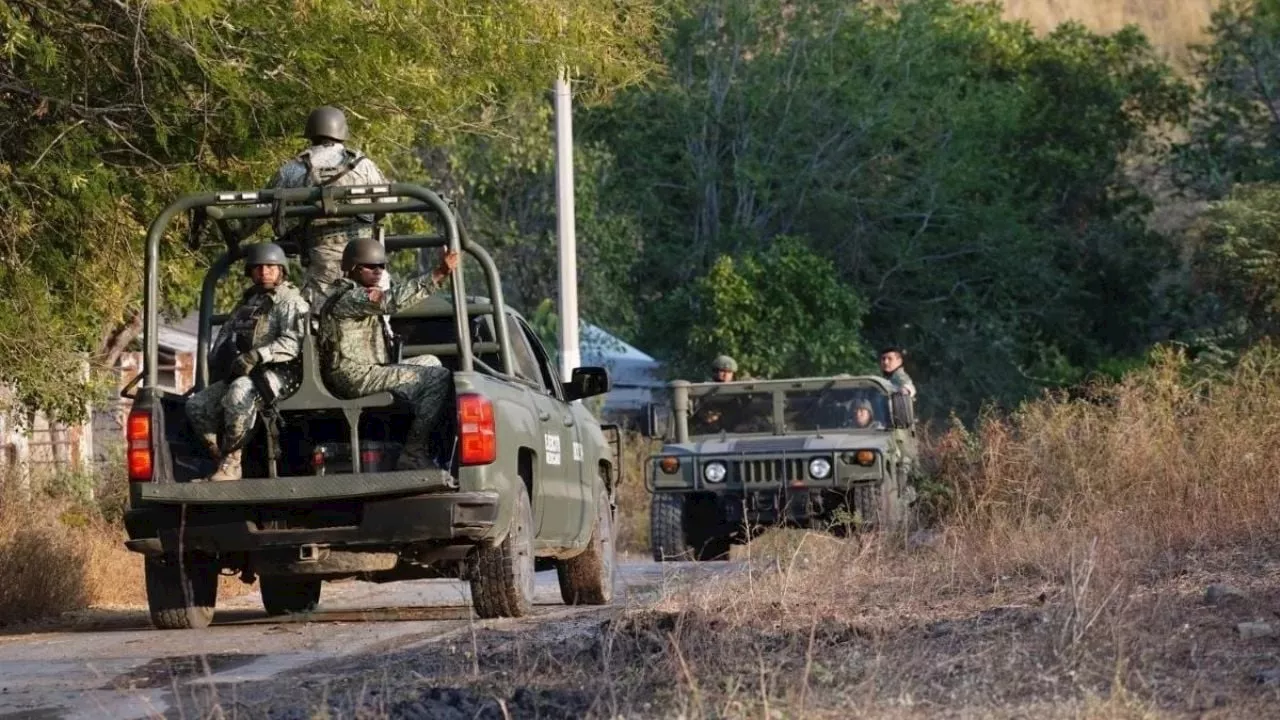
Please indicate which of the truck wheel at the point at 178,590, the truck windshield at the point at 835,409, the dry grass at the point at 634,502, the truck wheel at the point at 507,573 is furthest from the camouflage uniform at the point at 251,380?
the dry grass at the point at 634,502

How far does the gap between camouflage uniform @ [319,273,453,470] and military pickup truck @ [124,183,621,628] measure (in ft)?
0.32

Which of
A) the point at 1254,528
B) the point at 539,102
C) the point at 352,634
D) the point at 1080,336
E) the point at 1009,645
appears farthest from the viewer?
the point at 1080,336

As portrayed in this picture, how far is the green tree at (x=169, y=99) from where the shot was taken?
1253 centimetres

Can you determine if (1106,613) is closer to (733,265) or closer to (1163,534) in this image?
(1163,534)

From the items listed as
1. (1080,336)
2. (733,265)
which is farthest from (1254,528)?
(1080,336)

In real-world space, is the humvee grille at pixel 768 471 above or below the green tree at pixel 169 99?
below

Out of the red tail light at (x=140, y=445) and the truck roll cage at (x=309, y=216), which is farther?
the truck roll cage at (x=309, y=216)

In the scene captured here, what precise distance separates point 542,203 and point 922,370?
714 centimetres

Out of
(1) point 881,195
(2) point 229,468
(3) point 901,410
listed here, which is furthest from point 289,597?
(1) point 881,195

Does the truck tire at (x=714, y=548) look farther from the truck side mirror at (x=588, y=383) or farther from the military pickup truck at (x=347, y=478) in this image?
the military pickup truck at (x=347, y=478)

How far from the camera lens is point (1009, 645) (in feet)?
27.3

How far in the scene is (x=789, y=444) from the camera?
59.1 ft

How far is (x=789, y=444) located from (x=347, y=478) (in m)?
7.92

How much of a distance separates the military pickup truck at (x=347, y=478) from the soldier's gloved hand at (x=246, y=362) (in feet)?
0.83
